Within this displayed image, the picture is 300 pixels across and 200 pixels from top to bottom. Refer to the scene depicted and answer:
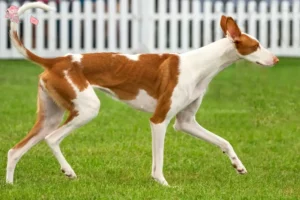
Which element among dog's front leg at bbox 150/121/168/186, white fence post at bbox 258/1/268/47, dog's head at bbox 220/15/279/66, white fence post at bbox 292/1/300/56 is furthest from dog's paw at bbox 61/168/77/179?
white fence post at bbox 292/1/300/56

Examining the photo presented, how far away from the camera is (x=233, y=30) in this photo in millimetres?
8203

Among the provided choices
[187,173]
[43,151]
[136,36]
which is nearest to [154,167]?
[187,173]

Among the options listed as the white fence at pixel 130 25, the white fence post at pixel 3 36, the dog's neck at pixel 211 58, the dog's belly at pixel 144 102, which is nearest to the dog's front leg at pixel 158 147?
the dog's belly at pixel 144 102

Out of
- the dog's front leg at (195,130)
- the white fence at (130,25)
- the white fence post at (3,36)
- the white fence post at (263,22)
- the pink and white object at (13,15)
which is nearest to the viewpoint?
the pink and white object at (13,15)

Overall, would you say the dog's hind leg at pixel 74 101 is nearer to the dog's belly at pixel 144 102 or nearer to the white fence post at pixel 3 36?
the dog's belly at pixel 144 102

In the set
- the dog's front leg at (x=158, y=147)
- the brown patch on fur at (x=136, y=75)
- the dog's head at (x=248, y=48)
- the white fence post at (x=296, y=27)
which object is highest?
the dog's head at (x=248, y=48)

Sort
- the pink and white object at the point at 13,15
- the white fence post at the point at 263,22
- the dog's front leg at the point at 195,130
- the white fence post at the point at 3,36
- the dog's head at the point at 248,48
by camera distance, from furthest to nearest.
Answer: the white fence post at the point at 263,22
the white fence post at the point at 3,36
the dog's front leg at the point at 195,130
the dog's head at the point at 248,48
the pink and white object at the point at 13,15

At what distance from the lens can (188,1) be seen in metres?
20.2

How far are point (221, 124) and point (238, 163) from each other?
11.0ft

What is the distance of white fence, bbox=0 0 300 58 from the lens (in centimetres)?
2009

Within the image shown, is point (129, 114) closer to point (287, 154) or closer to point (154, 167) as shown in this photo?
point (287, 154)

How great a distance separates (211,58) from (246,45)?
0.31 metres

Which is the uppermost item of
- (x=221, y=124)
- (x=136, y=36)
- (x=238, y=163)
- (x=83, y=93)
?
(x=83, y=93)

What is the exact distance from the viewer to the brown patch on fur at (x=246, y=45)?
825cm
